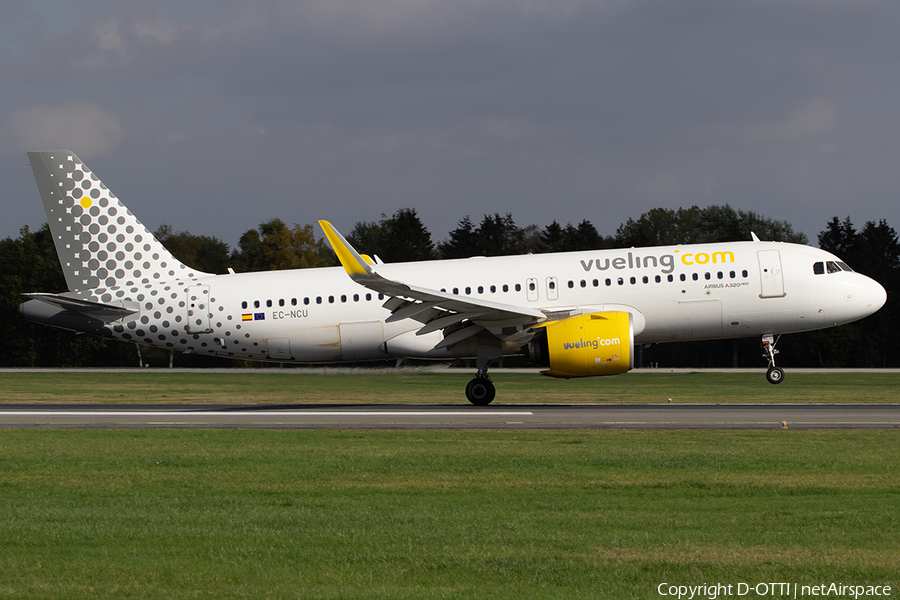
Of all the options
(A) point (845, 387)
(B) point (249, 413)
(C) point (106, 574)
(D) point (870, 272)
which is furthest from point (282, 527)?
(D) point (870, 272)

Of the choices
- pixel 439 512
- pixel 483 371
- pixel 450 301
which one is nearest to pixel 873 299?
pixel 483 371

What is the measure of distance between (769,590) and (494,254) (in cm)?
7690

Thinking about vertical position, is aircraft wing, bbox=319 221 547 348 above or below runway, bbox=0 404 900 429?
above

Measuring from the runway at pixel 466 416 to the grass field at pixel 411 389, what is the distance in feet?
5.64

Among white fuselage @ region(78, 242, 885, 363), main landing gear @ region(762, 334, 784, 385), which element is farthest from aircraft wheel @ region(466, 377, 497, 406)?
main landing gear @ region(762, 334, 784, 385)

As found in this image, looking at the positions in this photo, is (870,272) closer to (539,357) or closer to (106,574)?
(539,357)

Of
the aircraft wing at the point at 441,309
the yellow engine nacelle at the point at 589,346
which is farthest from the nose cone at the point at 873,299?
the aircraft wing at the point at 441,309

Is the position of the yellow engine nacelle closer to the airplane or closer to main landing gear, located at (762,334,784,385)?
the airplane

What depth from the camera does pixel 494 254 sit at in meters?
83.1

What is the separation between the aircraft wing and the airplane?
5 centimetres

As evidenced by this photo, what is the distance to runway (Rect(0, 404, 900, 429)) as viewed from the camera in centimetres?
1900

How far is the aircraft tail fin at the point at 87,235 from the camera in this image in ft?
89.6

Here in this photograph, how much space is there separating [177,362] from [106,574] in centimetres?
5416

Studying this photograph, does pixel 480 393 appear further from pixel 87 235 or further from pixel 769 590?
pixel 769 590
